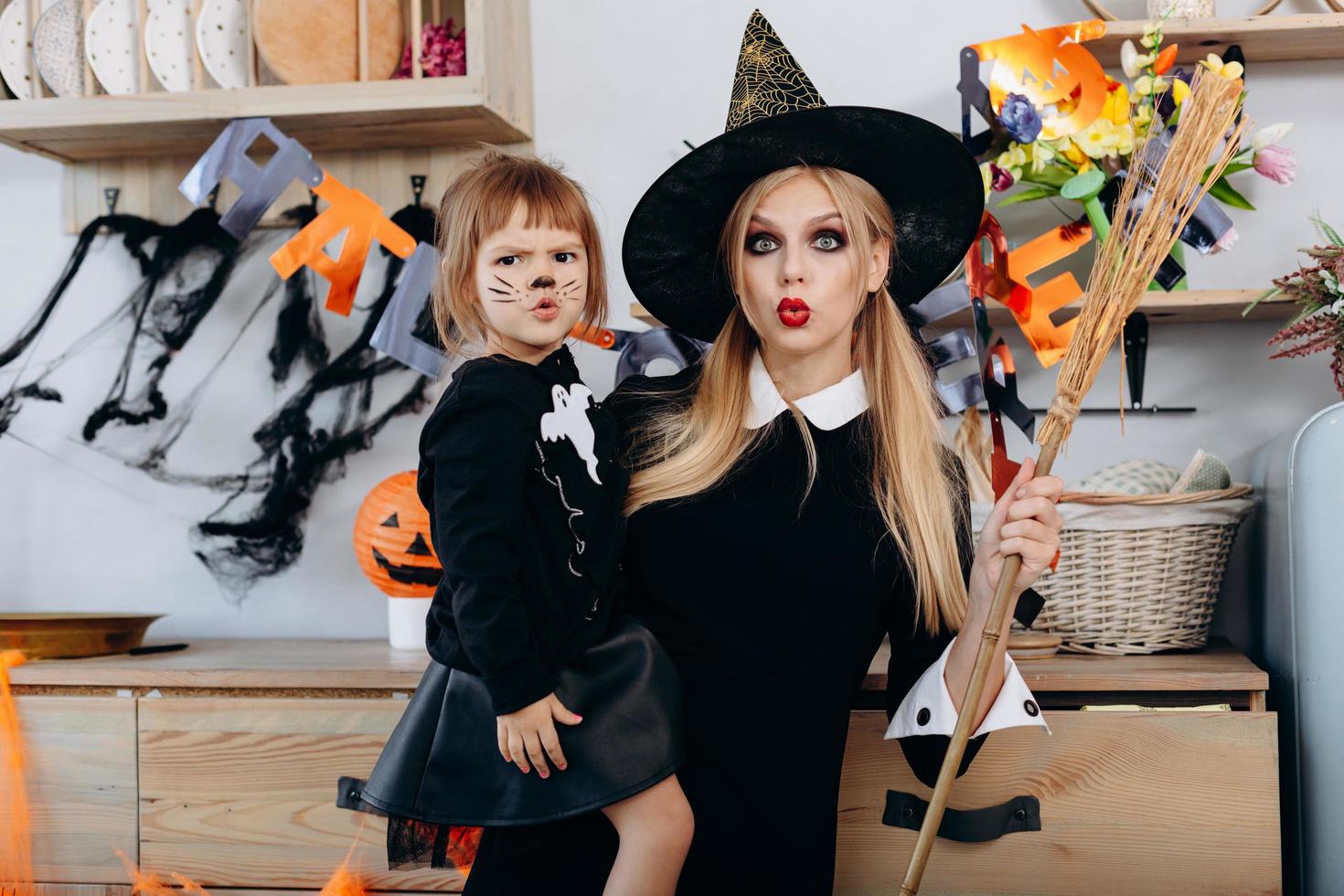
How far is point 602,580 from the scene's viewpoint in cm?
124

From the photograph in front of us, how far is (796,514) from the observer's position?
4.35ft

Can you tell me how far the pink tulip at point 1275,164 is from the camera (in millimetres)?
1738

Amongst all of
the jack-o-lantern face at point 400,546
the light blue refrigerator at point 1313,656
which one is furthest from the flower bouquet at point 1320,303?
the jack-o-lantern face at point 400,546

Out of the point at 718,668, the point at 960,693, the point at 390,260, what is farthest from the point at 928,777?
the point at 390,260

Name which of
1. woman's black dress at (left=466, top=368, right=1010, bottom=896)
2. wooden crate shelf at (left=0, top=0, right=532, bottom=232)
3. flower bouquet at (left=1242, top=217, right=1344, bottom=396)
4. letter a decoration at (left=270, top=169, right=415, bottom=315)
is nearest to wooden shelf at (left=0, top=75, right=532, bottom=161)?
wooden crate shelf at (left=0, top=0, right=532, bottom=232)

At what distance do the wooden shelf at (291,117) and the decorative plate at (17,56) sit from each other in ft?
0.29

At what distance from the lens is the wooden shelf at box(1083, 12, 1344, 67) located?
179 centimetres

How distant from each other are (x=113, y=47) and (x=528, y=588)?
4.69ft

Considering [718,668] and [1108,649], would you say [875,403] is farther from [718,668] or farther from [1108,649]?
[1108,649]

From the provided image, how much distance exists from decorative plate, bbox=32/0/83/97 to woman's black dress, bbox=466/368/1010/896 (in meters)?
1.41

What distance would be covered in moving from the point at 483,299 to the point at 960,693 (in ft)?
2.24

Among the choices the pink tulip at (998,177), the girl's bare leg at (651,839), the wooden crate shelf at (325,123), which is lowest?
the girl's bare leg at (651,839)

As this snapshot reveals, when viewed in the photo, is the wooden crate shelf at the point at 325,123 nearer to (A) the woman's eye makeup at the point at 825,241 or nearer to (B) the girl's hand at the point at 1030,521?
(A) the woman's eye makeup at the point at 825,241

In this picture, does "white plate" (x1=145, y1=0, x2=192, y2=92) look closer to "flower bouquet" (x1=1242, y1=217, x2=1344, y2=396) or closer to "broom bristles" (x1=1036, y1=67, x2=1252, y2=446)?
"broom bristles" (x1=1036, y1=67, x2=1252, y2=446)
